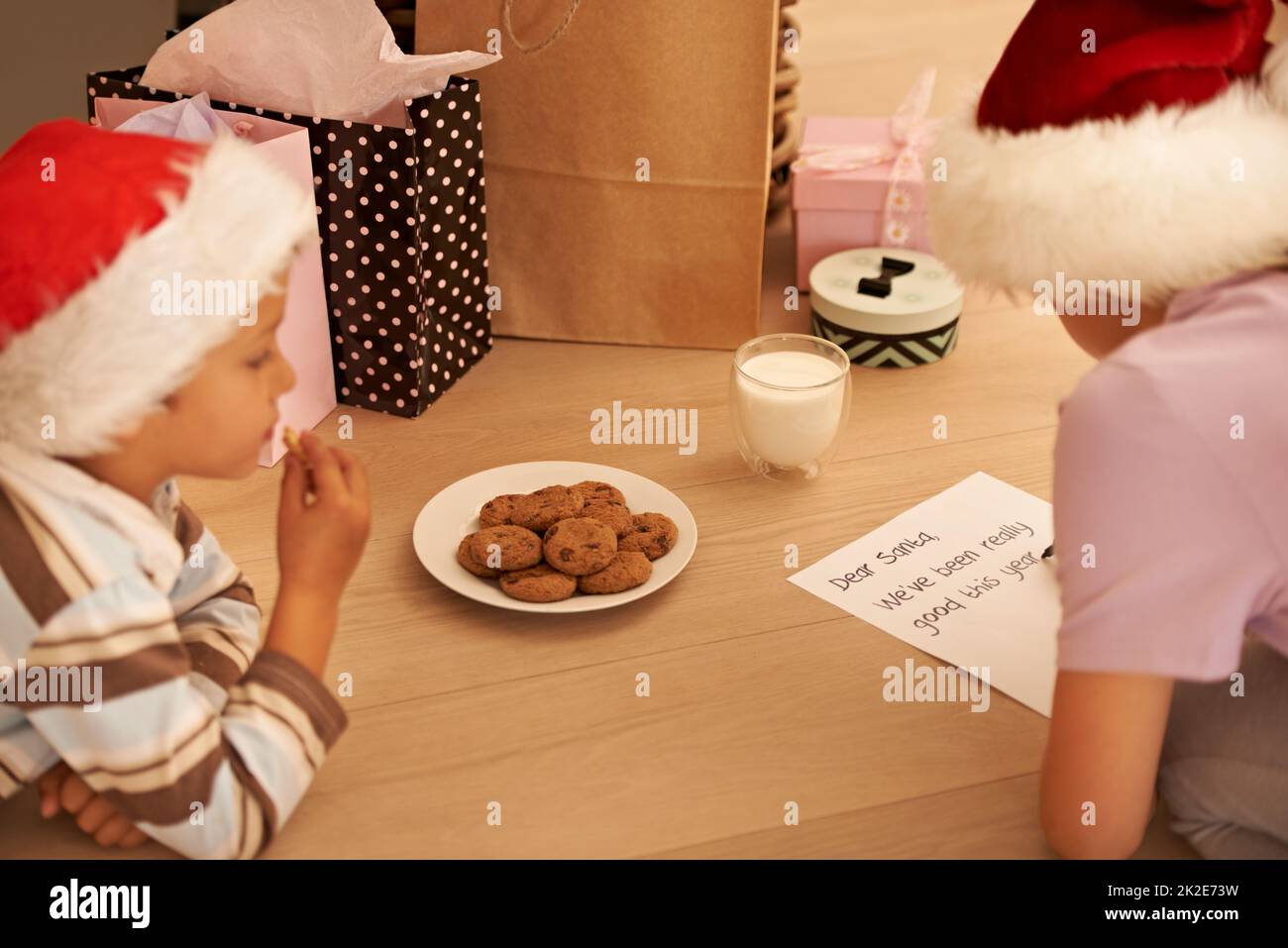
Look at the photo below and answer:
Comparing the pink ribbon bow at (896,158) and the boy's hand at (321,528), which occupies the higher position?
the pink ribbon bow at (896,158)

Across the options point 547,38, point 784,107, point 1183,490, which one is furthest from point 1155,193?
point 784,107

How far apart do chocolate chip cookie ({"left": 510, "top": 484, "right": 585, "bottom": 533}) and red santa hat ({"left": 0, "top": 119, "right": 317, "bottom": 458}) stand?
32cm

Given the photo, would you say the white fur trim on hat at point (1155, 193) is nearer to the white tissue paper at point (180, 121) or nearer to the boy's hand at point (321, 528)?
the boy's hand at point (321, 528)

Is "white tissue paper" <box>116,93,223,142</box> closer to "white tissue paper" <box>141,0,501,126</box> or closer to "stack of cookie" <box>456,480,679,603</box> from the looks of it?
"white tissue paper" <box>141,0,501,126</box>

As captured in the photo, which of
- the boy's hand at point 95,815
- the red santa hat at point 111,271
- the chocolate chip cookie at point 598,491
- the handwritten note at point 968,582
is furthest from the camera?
the chocolate chip cookie at point 598,491

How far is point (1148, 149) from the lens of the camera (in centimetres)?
60

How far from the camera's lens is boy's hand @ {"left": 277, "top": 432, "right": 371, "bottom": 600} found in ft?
2.17

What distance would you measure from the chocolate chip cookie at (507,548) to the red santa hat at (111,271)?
0.29 metres

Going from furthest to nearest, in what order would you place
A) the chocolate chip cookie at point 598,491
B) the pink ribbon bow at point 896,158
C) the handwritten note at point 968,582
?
the pink ribbon bow at point 896,158 < the chocolate chip cookie at point 598,491 < the handwritten note at point 968,582

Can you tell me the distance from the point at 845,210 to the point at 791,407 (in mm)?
331

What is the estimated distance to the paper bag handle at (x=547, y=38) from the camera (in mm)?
1048

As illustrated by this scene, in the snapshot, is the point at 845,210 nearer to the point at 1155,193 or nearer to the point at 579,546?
the point at 579,546

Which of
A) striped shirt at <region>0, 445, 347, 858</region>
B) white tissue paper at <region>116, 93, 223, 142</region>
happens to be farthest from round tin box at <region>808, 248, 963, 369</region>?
striped shirt at <region>0, 445, 347, 858</region>

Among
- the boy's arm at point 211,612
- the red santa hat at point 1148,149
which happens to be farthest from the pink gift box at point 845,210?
the boy's arm at point 211,612
